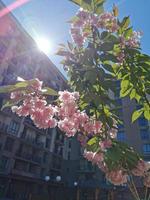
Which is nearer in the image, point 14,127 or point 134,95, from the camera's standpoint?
point 134,95

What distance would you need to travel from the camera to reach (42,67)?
36.2 meters

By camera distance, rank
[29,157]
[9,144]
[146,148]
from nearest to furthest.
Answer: [9,144] < [29,157] < [146,148]

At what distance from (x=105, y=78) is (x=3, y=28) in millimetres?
29766

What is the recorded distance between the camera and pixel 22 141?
2756 centimetres

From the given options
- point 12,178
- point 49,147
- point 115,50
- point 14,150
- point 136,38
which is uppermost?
point 49,147

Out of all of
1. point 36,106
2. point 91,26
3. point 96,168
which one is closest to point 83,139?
point 36,106

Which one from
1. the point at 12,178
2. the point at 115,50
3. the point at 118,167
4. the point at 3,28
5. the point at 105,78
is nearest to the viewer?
the point at 118,167

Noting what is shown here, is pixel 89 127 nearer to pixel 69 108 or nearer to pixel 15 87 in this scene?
pixel 69 108

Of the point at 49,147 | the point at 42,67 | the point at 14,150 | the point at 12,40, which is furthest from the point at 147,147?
the point at 12,40

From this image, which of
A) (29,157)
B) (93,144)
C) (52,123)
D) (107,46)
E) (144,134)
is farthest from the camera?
(144,134)

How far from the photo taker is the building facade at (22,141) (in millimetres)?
24689

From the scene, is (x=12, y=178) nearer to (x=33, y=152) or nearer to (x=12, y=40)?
(x=33, y=152)

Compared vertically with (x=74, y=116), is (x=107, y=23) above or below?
above

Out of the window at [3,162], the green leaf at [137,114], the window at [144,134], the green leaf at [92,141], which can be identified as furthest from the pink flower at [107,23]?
the window at [144,134]
